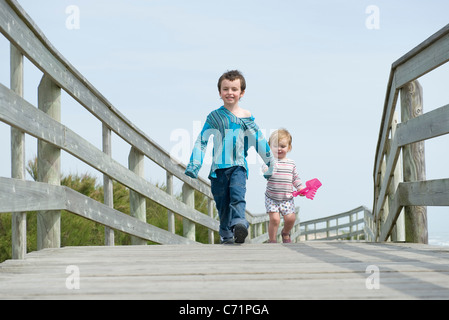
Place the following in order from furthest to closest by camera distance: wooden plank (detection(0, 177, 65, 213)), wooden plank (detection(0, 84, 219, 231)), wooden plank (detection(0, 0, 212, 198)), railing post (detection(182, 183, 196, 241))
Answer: railing post (detection(182, 183, 196, 241)) < wooden plank (detection(0, 0, 212, 198)) < wooden plank (detection(0, 84, 219, 231)) < wooden plank (detection(0, 177, 65, 213))

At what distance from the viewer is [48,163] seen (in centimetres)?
394

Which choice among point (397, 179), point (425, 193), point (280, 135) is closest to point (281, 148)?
point (280, 135)

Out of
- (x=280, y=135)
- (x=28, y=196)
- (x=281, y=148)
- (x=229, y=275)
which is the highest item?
(x=280, y=135)

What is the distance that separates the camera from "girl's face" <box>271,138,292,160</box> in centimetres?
606

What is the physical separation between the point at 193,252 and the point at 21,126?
4.45ft

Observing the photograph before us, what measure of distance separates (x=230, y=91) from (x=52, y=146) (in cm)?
154

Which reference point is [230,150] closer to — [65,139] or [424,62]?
[65,139]

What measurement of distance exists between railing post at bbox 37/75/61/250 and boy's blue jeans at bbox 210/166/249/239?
1.36 metres

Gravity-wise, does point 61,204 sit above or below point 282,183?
below

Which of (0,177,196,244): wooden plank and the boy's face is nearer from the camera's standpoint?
(0,177,196,244): wooden plank

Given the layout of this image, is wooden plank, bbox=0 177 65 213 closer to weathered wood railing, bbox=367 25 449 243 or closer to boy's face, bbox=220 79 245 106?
boy's face, bbox=220 79 245 106

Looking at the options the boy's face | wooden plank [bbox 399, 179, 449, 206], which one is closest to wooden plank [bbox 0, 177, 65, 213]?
the boy's face

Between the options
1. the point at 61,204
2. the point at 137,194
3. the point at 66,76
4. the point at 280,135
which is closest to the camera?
the point at 61,204

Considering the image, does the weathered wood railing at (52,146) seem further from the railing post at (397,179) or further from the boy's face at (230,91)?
the railing post at (397,179)
